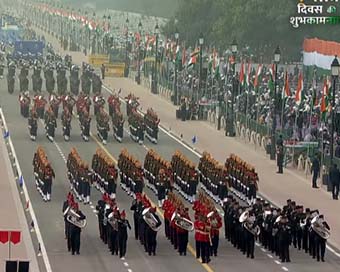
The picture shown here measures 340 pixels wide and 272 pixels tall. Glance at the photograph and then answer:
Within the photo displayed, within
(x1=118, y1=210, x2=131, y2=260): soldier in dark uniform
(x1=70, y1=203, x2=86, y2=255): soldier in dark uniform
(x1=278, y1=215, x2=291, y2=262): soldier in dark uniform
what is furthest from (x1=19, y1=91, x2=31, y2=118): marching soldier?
(x1=278, y1=215, x2=291, y2=262): soldier in dark uniform

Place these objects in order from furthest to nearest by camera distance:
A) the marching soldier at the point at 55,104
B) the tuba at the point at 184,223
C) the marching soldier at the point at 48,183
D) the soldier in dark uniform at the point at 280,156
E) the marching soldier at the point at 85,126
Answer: the marching soldier at the point at 55,104, the marching soldier at the point at 85,126, the soldier in dark uniform at the point at 280,156, the marching soldier at the point at 48,183, the tuba at the point at 184,223

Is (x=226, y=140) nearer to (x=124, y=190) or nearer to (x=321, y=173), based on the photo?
(x=321, y=173)

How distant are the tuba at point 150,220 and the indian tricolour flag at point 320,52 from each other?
52790 millimetres

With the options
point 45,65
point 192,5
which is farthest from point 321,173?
point 192,5

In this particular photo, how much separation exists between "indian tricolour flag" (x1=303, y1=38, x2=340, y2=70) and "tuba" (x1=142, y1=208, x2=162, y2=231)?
52.8 meters

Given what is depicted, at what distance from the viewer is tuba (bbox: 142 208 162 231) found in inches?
1684

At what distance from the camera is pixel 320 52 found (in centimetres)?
9981

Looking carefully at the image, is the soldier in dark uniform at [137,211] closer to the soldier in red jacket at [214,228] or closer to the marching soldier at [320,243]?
the soldier in red jacket at [214,228]

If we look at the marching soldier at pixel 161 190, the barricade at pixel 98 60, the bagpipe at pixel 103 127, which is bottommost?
the barricade at pixel 98 60

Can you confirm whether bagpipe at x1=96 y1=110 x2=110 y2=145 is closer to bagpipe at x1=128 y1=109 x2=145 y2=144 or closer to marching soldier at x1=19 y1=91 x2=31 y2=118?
bagpipe at x1=128 y1=109 x2=145 y2=144

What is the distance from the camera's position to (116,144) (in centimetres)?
6806

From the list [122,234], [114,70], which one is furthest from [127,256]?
[114,70]

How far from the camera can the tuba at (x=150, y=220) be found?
140 feet

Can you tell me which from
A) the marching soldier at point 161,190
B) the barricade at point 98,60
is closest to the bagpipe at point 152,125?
the marching soldier at point 161,190
